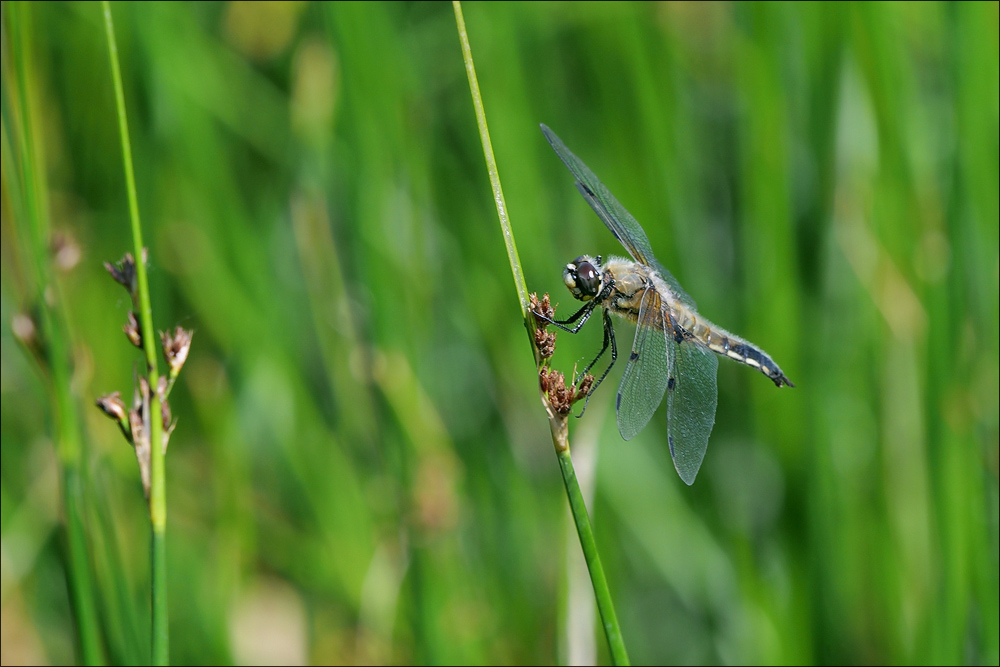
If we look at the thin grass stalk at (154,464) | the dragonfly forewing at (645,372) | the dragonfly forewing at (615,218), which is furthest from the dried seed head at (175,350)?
the dragonfly forewing at (615,218)

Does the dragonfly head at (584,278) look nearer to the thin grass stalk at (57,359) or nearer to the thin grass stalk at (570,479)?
the thin grass stalk at (570,479)

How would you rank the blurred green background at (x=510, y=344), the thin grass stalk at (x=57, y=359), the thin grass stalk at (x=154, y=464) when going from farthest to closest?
1. the blurred green background at (x=510, y=344)
2. the thin grass stalk at (x=57, y=359)
3. the thin grass stalk at (x=154, y=464)

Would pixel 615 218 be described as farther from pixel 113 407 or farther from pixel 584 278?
pixel 113 407

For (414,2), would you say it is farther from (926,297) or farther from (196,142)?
(926,297)

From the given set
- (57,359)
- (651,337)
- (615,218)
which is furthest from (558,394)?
(615,218)

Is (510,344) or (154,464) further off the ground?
(510,344)

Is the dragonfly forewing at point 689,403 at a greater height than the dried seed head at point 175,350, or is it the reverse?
the dried seed head at point 175,350

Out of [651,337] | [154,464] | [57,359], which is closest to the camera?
[154,464]
